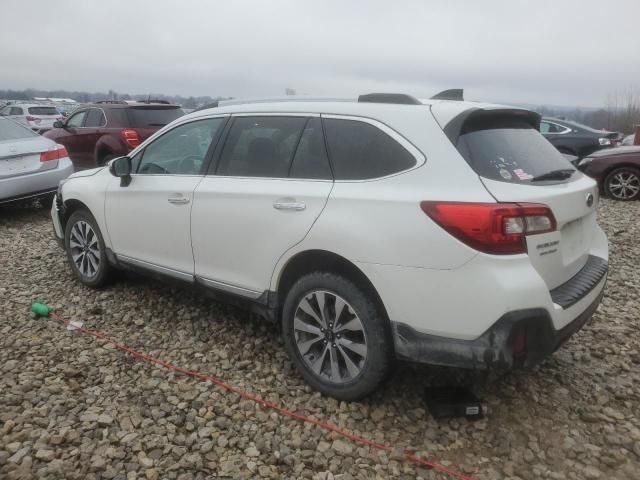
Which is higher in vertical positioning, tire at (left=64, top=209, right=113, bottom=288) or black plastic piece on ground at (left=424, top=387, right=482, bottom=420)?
tire at (left=64, top=209, right=113, bottom=288)

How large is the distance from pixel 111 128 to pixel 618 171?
30.1ft

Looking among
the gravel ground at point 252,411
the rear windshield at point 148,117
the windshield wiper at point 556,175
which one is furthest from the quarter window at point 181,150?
the rear windshield at point 148,117

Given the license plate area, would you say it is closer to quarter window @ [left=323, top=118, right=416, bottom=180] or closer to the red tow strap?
the red tow strap

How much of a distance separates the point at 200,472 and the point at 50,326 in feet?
7.32

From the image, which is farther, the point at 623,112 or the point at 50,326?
the point at 623,112

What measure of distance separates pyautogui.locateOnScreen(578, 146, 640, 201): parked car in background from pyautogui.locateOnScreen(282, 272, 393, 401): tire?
8281mm

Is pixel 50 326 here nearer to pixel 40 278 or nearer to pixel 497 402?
pixel 40 278

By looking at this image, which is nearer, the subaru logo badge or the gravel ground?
the gravel ground

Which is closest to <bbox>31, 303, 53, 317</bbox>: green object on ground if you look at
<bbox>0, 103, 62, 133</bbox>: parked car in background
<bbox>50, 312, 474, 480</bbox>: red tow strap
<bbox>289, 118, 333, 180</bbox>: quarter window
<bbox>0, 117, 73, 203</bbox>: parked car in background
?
<bbox>50, 312, 474, 480</bbox>: red tow strap

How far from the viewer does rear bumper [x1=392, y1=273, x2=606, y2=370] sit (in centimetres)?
242

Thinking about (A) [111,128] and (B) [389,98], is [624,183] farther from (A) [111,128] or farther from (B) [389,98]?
(A) [111,128]

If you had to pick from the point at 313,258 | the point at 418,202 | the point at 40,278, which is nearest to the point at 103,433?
the point at 313,258

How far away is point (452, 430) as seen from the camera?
2.86 m

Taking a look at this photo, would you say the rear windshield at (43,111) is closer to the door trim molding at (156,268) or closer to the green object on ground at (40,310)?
the green object on ground at (40,310)
